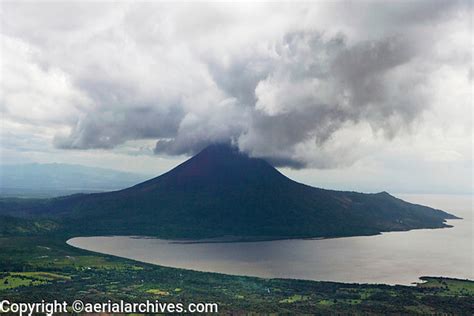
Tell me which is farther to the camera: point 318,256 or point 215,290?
point 318,256

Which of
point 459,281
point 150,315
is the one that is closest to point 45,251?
point 150,315

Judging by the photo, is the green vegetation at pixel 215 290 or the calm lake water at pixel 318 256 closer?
the green vegetation at pixel 215 290

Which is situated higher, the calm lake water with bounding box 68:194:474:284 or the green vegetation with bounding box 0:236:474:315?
the calm lake water with bounding box 68:194:474:284

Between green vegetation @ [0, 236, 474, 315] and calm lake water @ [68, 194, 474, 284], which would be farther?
calm lake water @ [68, 194, 474, 284]

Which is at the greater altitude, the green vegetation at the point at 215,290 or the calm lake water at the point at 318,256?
the calm lake water at the point at 318,256
